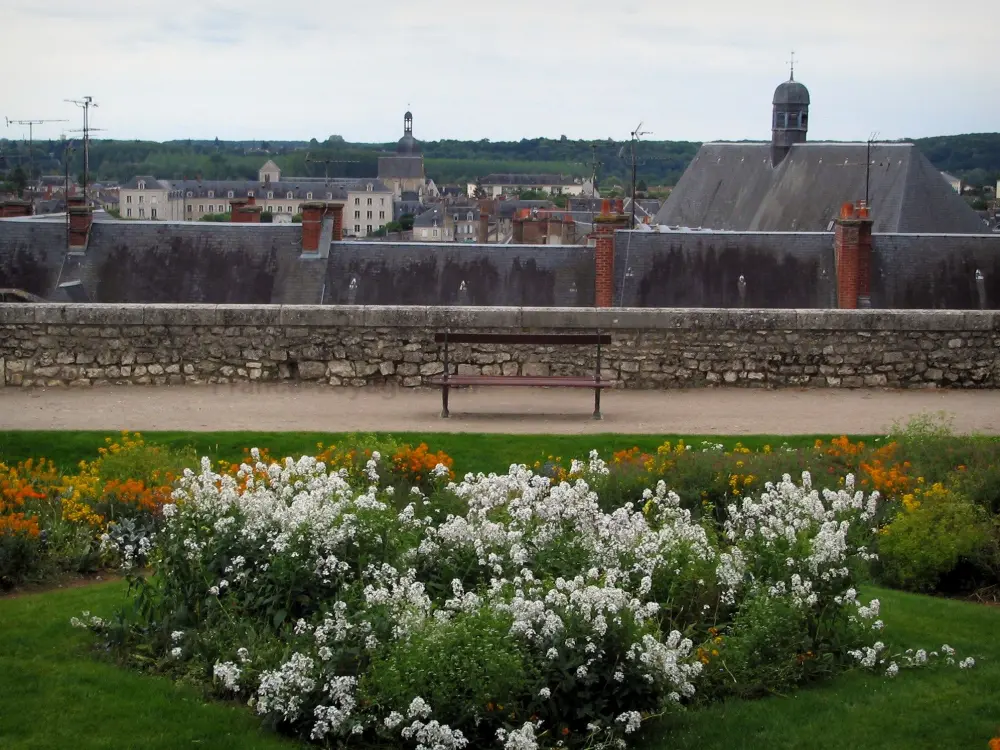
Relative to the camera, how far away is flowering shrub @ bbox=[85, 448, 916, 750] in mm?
5680

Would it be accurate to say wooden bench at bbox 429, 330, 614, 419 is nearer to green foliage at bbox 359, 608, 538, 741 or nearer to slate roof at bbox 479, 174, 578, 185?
green foliage at bbox 359, 608, 538, 741

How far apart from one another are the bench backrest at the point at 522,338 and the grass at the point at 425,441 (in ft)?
5.39

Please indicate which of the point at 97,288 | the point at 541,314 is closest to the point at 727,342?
the point at 541,314

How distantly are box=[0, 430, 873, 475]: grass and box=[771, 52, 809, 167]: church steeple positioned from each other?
50.2 meters

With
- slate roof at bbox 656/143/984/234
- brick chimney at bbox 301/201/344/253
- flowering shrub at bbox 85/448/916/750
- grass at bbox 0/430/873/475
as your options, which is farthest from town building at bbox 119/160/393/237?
flowering shrub at bbox 85/448/916/750

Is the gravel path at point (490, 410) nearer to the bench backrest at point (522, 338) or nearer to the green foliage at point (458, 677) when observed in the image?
the bench backrest at point (522, 338)

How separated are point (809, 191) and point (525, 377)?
44.1 m

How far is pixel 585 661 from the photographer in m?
5.83

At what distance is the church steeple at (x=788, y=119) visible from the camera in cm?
5997

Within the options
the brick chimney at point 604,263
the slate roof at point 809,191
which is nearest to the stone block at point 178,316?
the brick chimney at point 604,263

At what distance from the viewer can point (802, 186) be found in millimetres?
55625

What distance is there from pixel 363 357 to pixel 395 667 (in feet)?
25.7

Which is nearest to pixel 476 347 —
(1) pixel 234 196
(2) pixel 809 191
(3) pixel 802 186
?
(2) pixel 809 191

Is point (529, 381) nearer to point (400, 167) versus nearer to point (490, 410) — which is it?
point (490, 410)
